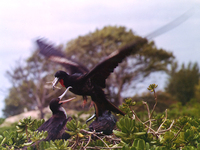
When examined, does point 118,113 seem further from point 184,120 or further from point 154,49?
point 154,49

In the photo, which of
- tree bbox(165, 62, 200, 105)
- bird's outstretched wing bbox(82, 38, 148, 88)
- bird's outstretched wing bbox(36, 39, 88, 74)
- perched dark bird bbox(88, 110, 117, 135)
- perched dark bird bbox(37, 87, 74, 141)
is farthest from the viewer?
tree bbox(165, 62, 200, 105)

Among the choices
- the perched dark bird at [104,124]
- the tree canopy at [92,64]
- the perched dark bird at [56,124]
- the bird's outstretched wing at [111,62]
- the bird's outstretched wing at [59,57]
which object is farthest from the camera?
the tree canopy at [92,64]

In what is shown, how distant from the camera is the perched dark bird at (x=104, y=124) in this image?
116cm

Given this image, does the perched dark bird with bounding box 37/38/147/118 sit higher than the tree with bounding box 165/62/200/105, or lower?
higher

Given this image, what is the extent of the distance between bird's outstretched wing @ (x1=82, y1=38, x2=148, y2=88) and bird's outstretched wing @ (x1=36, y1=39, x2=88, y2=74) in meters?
0.19

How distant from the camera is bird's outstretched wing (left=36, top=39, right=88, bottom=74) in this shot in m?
1.32

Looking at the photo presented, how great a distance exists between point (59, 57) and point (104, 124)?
1.67ft

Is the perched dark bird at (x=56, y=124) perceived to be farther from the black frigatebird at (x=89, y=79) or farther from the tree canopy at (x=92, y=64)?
the tree canopy at (x=92, y=64)

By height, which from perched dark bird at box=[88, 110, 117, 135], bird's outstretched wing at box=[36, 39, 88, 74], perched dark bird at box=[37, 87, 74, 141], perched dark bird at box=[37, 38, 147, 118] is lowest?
perched dark bird at box=[88, 110, 117, 135]

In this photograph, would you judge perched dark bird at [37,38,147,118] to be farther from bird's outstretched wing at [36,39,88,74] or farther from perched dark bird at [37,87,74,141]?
perched dark bird at [37,87,74,141]

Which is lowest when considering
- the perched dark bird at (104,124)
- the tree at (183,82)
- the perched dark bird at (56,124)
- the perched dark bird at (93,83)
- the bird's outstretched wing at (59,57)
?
the tree at (183,82)

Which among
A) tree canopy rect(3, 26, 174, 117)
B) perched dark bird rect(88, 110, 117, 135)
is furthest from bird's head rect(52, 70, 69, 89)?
tree canopy rect(3, 26, 174, 117)

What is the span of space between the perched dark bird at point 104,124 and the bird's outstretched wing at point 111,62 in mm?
175

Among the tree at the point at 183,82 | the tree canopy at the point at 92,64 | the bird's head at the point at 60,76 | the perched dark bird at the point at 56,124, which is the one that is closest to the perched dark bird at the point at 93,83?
the bird's head at the point at 60,76
